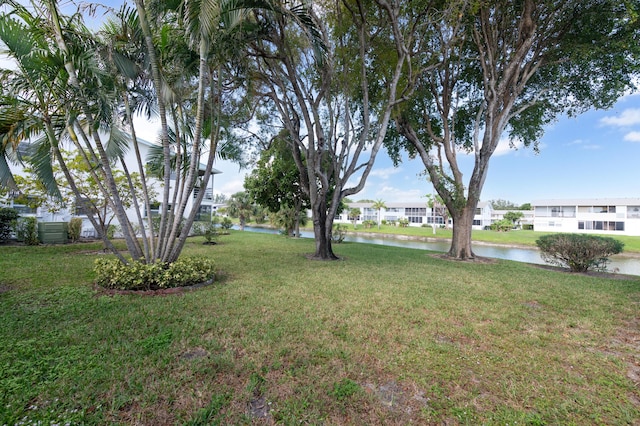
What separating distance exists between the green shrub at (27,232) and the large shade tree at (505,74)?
14.0 meters

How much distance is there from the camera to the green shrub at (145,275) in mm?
4875

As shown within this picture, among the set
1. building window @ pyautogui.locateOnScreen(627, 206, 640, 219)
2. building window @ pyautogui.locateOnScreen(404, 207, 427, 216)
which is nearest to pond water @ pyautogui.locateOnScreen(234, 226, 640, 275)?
building window @ pyautogui.locateOnScreen(627, 206, 640, 219)

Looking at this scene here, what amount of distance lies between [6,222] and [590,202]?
182ft

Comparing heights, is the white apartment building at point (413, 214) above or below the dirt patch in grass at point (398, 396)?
above

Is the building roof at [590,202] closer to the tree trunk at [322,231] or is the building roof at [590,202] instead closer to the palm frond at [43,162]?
the tree trunk at [322,231]

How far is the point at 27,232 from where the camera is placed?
10180 millimetres

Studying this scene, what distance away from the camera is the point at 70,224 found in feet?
37.7

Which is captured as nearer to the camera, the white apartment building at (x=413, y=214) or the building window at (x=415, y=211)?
the white apartment building at (x=413, y=214)

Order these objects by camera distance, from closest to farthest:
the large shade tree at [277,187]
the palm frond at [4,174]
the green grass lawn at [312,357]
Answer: the green grass lawn at [312,357] < the palm frond at [4,174] < the large shade tree at [277,187]

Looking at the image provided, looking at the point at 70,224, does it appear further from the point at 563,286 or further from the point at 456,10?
the point at 563,286

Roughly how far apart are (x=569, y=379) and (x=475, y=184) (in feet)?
29.7

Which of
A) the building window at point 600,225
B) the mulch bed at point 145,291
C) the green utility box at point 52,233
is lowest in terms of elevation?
the mulch bed at point 145,291

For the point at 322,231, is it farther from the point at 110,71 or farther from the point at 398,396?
the point at 398,396

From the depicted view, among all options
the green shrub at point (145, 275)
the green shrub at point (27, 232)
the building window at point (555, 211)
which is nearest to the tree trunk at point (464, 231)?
the green shrub at point (145, 275)
